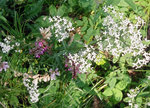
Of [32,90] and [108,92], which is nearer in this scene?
[32,90]

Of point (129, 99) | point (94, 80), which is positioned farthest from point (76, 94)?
point (129, 99)

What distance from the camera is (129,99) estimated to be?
2543 millimetres

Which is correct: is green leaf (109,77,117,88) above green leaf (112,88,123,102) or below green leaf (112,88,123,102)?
above

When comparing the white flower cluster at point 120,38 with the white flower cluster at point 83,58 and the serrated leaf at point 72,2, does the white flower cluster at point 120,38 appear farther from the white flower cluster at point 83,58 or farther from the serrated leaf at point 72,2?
the serrated leaf at point 72,2

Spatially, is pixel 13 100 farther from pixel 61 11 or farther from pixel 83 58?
pixel 61 11

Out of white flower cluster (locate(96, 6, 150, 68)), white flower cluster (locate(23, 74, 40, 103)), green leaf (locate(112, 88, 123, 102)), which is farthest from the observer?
green leaf (locate(112, 88, 123, 102))

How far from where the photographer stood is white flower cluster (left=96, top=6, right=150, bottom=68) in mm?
2516

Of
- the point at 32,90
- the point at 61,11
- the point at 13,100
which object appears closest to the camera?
the point at 13,100

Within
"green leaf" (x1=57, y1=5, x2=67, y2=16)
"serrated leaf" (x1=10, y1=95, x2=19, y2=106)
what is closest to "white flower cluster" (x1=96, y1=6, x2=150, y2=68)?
"green leaf" (x1=57, y1=5, x2=67, y2=16)

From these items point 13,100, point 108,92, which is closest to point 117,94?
point 108,92

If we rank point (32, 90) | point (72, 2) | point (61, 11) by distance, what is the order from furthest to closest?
1. point (72, 2)
2. point (61, 11)
3. point (32, 90)

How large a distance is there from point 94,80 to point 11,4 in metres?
1.82

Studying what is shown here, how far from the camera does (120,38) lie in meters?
2.59

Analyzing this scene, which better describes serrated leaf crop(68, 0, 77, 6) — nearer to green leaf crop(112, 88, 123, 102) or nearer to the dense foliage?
the dense foliage
